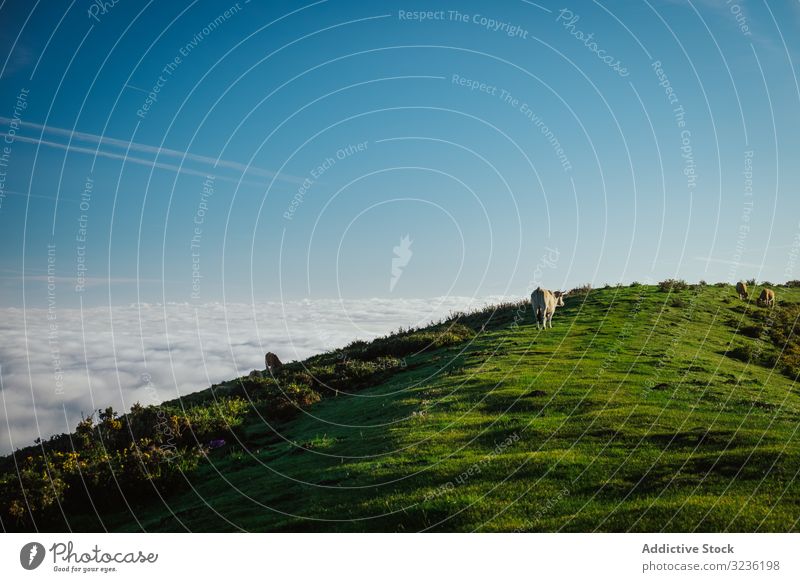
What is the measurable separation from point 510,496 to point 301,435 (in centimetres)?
1180

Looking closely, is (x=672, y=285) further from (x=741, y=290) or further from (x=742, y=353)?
(x=742, y=353)

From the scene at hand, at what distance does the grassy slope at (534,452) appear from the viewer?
1113cm

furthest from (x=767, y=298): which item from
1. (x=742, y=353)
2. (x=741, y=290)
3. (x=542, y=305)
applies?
(x=542, y=305)

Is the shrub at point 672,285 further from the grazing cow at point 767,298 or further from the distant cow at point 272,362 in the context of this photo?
the distant cow at point 272,362

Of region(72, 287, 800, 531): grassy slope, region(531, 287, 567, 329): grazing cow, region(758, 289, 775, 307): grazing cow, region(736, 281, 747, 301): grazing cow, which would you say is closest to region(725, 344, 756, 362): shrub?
region(72, 287, 800, 531): grassy slope

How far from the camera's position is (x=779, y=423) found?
15.9m

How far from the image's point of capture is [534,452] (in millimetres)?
13945

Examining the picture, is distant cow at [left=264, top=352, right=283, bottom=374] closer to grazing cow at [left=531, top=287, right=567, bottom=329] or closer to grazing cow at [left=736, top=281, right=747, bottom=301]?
grazing cow at [left=531, top=287, right=567, bottom=329]

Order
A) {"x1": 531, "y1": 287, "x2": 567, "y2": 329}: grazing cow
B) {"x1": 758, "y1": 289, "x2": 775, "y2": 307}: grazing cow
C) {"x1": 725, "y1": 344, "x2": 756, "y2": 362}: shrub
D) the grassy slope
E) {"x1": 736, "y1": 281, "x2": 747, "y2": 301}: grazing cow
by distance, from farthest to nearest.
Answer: {"x1": 736, "y1": 281, "x2": 747, "y2": 301}: grazing cow → {"x1": 758, "y1": 289, "x2": 775, "y2": 307}: grazing cow → {"x1": 531, "y1": 287, "x2": 567, "y2": 329}: grazing cow → {"x1": 725, "y1": 344, "x2": 756, "y2": 362}: shrub → the grassy slope

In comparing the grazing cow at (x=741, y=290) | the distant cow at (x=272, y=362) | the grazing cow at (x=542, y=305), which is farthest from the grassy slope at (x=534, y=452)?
the grazing cow at (x=741, y=290)

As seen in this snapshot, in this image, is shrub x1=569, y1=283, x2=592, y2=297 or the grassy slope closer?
the grassy slope

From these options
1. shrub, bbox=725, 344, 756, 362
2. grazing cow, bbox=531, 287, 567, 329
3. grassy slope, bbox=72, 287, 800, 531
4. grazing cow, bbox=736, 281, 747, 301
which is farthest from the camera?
grazing cow, bbox=736, 281, 747, 301

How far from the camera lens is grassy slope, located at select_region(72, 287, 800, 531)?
11.1 meters
